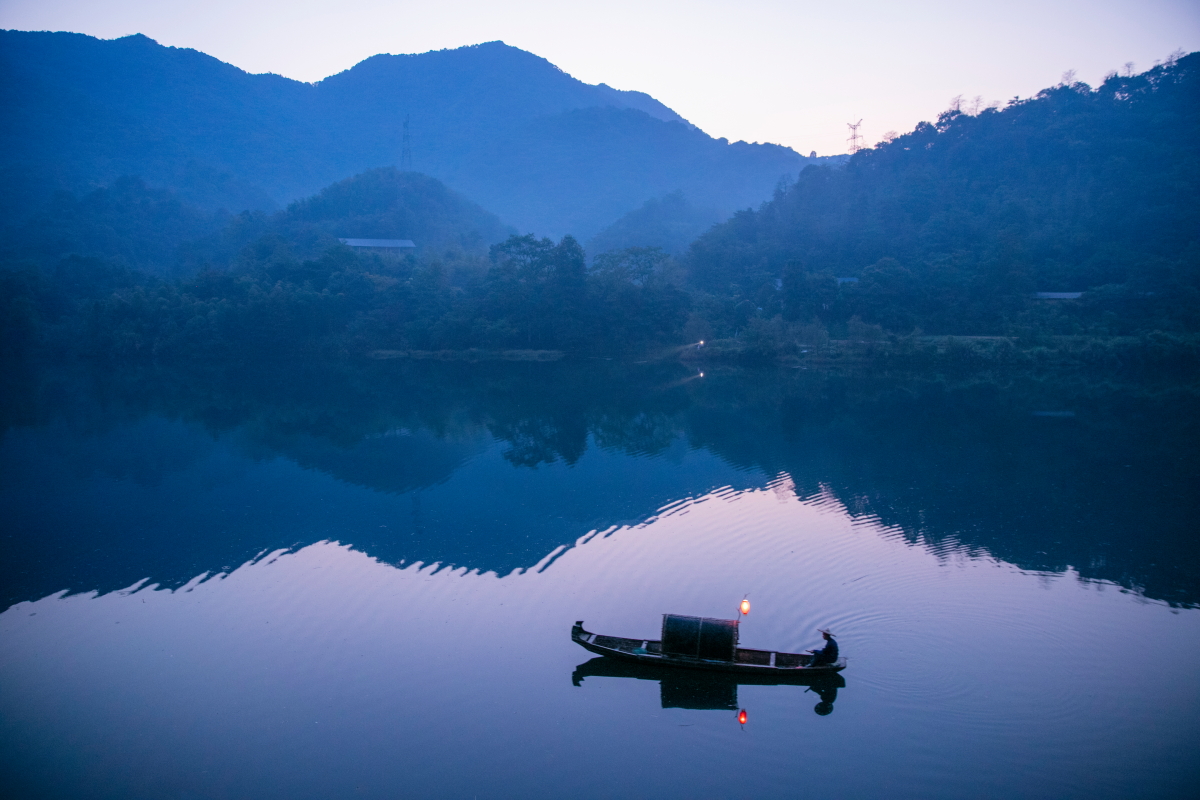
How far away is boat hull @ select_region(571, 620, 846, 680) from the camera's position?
27.4 ft

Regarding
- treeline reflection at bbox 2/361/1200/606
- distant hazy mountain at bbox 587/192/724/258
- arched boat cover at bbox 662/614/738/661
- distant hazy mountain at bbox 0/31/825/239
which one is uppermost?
distant hazy mountain at bbox 0/31/825/239

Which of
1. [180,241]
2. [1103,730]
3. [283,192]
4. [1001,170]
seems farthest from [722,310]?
[283,192]

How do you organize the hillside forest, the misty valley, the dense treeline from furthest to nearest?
the dense treeline, the hillside forest, the misty valley

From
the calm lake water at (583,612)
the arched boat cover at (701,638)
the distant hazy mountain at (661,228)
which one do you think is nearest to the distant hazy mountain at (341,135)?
the distant hazy mountain at (661,228)

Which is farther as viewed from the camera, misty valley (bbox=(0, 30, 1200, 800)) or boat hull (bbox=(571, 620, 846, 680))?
boat hull (bbox=(571, 620, 846, 680))

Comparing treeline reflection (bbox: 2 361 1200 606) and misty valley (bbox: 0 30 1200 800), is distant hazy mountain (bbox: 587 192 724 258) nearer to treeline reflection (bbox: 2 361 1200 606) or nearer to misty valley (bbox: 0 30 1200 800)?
misty valley (bbox: 0 30 1200 800)

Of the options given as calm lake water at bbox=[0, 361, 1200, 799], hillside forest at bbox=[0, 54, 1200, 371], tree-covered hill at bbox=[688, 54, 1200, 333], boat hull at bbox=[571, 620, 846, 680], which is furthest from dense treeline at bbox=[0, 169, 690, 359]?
boat hull at bbox=[571, 620, 846, 680]

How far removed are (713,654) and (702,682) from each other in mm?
476

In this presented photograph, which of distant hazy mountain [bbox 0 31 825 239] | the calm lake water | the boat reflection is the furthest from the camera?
distant hazy mountain [bbox 0 31 825 239]

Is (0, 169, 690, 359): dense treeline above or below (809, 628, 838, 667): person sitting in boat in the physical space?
above

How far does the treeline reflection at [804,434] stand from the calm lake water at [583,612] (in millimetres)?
175

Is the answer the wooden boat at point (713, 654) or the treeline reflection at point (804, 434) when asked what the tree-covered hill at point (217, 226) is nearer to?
the treeline reflection at point (804, 434)

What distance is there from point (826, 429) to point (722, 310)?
30.6 m

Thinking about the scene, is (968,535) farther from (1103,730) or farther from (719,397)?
(719,397)
